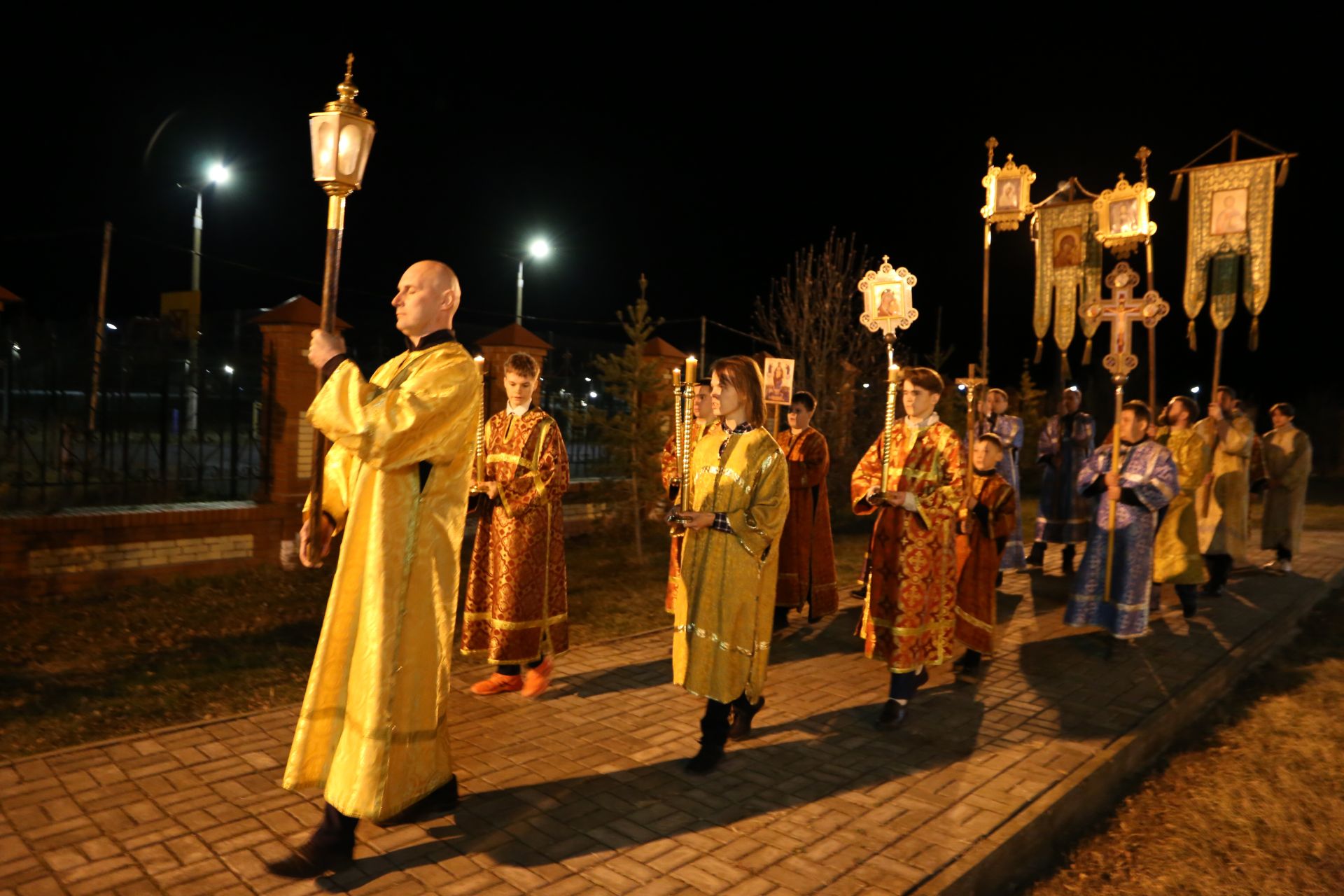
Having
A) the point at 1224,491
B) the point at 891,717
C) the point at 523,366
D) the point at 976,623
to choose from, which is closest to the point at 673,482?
the point at 523,366

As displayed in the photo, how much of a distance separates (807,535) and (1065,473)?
5.51m

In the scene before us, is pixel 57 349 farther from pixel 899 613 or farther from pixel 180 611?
pixel 899 613

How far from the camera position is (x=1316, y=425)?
34.8 metres

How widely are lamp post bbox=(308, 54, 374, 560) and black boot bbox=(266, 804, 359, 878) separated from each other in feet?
3.38

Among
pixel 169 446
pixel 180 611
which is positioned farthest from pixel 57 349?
pixel 180 611

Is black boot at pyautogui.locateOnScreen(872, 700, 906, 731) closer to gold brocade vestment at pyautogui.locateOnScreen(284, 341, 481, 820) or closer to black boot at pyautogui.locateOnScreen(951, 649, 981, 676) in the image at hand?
black boot at pyautogui.locateOnScreen(951, 649, 981, 676)

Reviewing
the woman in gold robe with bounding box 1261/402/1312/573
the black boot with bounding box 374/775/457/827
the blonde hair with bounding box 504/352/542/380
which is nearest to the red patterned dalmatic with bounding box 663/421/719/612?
the blonde hair with bounding box 504/352/542/380

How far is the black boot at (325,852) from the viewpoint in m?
A: 3.51

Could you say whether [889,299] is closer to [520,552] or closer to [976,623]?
[976,623]

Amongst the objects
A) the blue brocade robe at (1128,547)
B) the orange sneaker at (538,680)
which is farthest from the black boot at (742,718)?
the blue brocade robe at (1128,547)

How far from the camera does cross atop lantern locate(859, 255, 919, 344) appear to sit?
718 cm

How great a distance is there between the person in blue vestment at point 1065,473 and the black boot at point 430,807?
31.4 ft

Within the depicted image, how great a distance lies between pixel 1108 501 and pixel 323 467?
6.14 metres

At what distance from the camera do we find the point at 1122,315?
7906 mm
